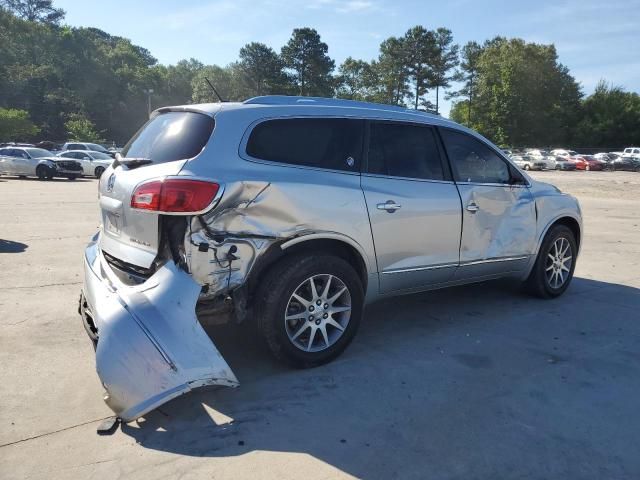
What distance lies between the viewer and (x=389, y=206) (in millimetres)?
4293

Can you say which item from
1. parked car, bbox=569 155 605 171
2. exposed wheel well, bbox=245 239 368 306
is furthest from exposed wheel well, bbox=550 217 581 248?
parked car, bbox=569 155 605 171

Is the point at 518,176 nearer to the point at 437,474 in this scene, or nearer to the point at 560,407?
the point at 560,407

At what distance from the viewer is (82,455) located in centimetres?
292

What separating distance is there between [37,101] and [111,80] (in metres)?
15.3

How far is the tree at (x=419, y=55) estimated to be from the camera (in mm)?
80812

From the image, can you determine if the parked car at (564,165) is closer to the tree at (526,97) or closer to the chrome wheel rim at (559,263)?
the tree at (526,97)

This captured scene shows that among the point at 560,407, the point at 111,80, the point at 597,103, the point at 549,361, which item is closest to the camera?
the point at 560,407

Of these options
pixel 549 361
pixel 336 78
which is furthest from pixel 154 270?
pixel 336 78

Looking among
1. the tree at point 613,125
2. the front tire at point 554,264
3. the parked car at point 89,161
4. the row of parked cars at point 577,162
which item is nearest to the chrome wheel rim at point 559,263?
the front tire at point 554,264

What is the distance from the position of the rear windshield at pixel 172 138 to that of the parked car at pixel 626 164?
56.9m

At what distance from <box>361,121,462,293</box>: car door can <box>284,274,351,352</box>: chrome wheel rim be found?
1.57ft

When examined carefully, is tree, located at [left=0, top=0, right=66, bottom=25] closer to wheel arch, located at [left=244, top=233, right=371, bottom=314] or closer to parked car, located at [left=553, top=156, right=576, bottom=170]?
parked car, located at [left=553, top=156, right=576, bottom=170]

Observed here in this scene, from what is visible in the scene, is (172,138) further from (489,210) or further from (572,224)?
(572,224)

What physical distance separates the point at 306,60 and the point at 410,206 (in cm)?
7592
